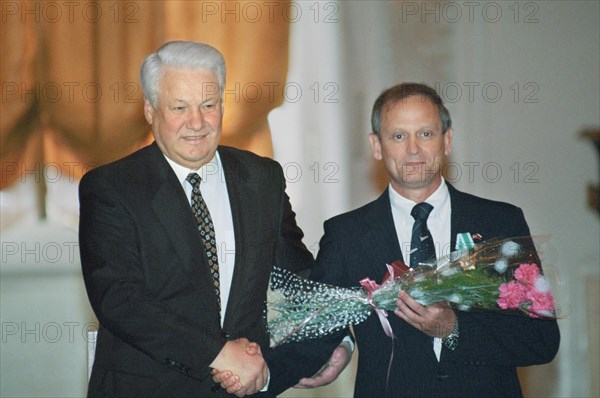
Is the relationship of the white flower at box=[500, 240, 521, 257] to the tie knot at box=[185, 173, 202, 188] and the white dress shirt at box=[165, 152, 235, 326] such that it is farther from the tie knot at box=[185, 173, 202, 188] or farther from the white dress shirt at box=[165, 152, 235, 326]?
the tie knot at box=[185, 173, 202, 188]

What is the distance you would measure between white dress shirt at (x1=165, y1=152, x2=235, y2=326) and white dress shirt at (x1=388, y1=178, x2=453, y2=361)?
47 centimetres

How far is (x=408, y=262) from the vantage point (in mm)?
2496

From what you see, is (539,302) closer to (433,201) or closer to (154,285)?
(433,201)

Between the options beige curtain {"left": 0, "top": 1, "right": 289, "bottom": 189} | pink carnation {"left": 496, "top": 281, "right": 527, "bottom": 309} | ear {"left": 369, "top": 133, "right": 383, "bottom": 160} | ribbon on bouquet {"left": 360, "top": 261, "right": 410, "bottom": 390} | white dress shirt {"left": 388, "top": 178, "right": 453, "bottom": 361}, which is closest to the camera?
pink carnation {"left": 496, "top": 281, "right": 527, "bottom": 309}

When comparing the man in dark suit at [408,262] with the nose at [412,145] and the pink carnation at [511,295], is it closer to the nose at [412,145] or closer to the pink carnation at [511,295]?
the nose at [412,145]

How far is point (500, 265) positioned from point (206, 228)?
0.81 metres

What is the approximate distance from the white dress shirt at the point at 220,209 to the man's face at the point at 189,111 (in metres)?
0.07

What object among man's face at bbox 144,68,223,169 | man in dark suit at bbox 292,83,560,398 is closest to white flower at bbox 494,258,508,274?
man in dark suit at bbox 292,83,560,398

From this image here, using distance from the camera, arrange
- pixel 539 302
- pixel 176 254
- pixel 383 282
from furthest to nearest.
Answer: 1. pixel 176 254
2. pixel 383 282
3. pixel 539 302

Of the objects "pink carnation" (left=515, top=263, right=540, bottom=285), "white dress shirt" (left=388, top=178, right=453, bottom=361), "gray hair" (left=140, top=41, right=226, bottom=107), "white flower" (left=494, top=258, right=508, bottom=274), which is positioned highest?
"gray hair" (left=140, top=41, right=226, bottom=107)

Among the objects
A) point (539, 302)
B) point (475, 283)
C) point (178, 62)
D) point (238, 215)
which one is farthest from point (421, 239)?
point (178, 62)

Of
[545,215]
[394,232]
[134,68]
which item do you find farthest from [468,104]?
[394,232]

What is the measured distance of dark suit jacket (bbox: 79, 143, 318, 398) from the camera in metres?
2.49

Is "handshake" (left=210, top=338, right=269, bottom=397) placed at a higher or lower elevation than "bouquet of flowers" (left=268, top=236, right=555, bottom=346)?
lower
